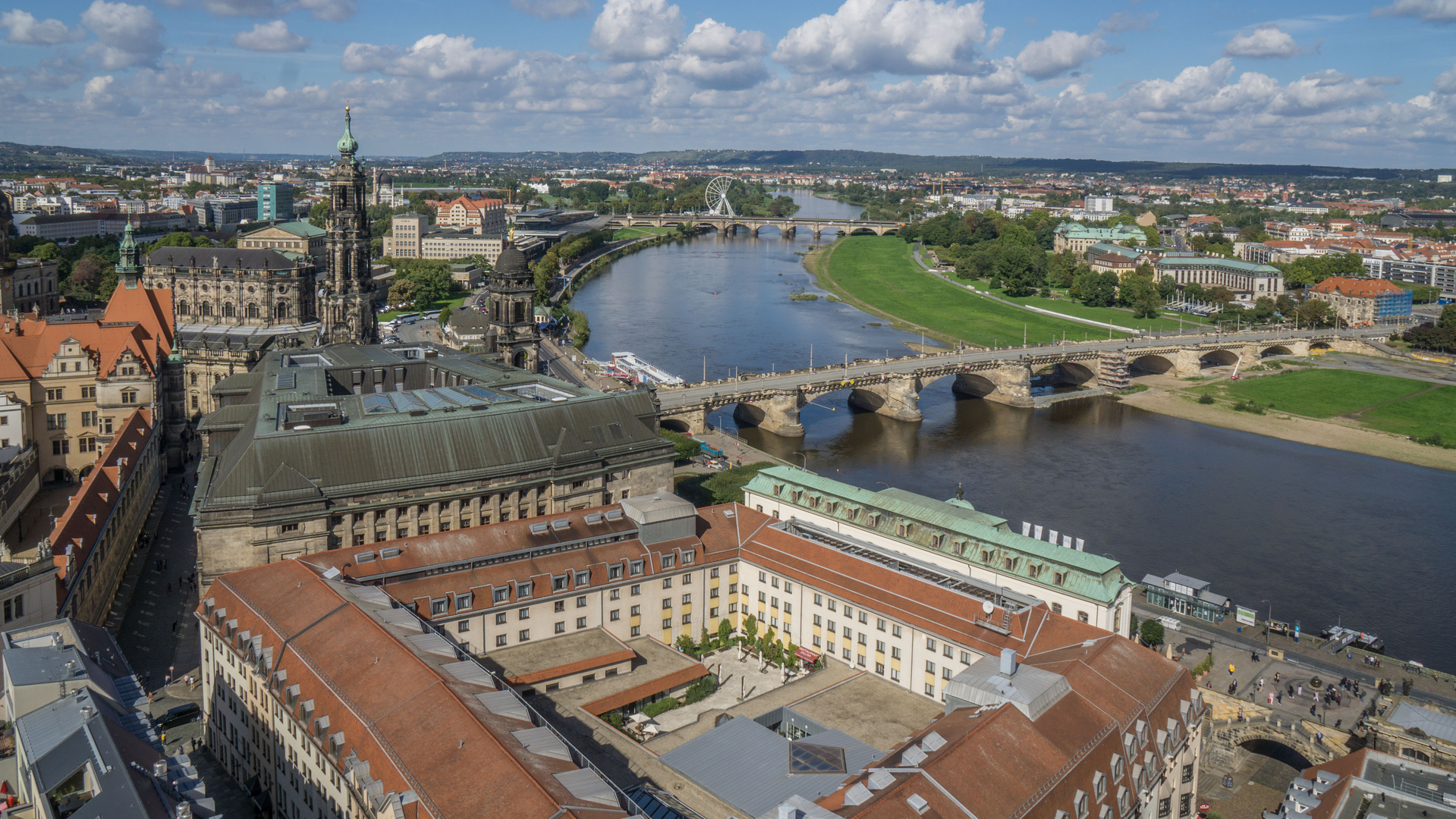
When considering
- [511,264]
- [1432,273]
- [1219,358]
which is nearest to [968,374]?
[1219,358]

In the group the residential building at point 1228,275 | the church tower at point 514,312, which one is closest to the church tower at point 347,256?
the church tower at point 514,312

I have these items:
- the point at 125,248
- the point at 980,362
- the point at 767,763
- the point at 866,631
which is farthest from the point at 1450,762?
the point at 125,248

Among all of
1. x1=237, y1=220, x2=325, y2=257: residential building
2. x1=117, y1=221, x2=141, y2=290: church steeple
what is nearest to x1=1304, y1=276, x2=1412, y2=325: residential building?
x1=237, y1=220, x2=325, y2=257: residential building

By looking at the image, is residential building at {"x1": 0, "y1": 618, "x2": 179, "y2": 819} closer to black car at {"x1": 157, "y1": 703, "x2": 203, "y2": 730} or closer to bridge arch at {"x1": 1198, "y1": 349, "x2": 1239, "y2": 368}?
black car at {"x1": 157, "y1": 703, "x2": 203, "y2": 730}

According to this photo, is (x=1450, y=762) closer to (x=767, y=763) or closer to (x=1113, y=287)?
(x=767, y=763)

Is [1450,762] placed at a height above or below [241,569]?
below

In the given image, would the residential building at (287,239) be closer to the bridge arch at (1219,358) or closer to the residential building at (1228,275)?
the bridge arch at (1219,358)
